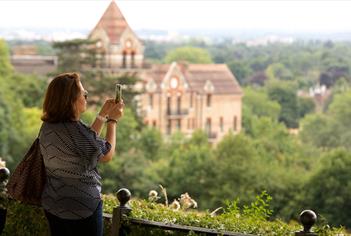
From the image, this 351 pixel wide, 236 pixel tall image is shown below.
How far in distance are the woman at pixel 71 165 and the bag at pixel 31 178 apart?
0.04m

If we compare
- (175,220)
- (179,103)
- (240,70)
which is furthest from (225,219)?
(240,70)

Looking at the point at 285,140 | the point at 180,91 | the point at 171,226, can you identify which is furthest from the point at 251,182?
the point at 171,226

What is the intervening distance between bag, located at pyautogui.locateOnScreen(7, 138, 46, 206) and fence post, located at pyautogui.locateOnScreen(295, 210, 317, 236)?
63 cm

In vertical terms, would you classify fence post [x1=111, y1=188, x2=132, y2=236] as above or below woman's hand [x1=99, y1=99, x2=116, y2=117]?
below

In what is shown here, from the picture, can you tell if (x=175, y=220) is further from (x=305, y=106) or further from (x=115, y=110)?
(x=305, y=106)

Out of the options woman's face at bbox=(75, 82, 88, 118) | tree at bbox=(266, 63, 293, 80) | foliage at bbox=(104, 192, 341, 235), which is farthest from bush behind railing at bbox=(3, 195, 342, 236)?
tree at bbox=(266, 63, 293, 80)

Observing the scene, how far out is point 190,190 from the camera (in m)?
18.6

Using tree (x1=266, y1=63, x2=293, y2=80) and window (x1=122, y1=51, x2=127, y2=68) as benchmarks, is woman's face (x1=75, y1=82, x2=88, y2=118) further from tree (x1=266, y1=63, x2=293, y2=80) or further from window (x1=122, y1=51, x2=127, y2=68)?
tree (x1=266, y1=63, x2=293, y2=80)

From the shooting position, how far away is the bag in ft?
7.80

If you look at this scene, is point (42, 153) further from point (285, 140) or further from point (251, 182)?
point (285, 140)

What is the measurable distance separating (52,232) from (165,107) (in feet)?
99.5

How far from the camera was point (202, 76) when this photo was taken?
32938 millimetres

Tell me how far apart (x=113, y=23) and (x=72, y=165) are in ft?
96.8

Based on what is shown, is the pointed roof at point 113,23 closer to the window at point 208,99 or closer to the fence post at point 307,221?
the window at point 208,99
